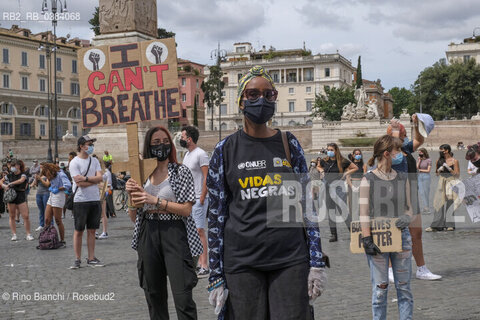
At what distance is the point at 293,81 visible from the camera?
90938mm

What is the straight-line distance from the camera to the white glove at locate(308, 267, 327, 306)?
3076mm

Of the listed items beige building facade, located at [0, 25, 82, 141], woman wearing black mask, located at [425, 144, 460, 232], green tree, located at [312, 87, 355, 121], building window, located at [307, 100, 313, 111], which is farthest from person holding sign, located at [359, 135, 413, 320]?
building window, located at [307, 100, 313, 111]

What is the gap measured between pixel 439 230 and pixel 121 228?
264 inches

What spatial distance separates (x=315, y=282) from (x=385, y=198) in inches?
86.2

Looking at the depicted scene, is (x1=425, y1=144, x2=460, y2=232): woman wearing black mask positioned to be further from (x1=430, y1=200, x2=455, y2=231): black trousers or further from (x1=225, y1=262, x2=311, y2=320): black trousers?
(x1=225, y1=262, x2=311, y2=320): black trousers

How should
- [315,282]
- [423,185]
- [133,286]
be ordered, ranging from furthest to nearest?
[423,185] → [133,286] → [315,282]

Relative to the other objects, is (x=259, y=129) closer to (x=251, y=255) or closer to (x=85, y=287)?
(x=251, y=255)

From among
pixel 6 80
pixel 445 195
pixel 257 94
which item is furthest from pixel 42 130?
pixel 257 94

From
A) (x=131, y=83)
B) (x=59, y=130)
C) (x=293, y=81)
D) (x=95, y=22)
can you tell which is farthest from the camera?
(x=293, y=81)

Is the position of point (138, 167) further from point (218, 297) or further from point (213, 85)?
point (213, 85)

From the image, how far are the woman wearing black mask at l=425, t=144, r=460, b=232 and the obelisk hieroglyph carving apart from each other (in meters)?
22.9

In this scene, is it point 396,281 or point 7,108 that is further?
point 7,108

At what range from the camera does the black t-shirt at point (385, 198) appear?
16.4 ft

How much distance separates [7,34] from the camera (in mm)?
62844
